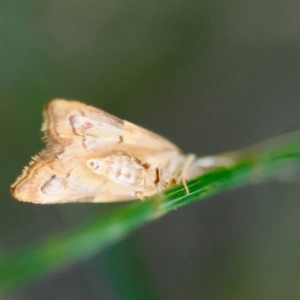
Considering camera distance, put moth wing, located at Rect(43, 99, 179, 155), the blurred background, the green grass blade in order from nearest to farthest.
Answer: the green grass blade → moth wing, located at Rect(43, 99, 179, 155) → the blurred background

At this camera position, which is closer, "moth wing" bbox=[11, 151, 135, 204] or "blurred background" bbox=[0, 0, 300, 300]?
"moth wing" bbox=[11, 151, 135, 204]

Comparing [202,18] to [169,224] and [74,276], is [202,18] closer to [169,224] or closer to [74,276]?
[169,224]

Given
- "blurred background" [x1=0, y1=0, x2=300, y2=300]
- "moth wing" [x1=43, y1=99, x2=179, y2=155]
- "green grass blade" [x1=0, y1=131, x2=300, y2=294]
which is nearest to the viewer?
"green grass blade" [x1=0, y1=131, x2=300, y2=294]

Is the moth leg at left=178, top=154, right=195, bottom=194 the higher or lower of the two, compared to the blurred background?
lower

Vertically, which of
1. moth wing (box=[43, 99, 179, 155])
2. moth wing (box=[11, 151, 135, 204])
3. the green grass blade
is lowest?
the green grass blade

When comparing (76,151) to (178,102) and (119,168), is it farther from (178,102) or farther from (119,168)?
(178,102)

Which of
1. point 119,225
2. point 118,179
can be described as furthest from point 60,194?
point 119,225

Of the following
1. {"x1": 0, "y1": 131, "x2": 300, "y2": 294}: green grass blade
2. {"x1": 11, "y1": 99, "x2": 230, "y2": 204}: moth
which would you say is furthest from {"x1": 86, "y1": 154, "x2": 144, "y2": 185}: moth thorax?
{"x1": 0, "y1": 131, "x2": 300, "y2": 294}: green grass blade

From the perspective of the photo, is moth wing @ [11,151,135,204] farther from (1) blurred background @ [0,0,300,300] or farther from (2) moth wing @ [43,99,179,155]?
(1) blurred background @ [0,0,300,300]

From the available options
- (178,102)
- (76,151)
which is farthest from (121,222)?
(178,102)
